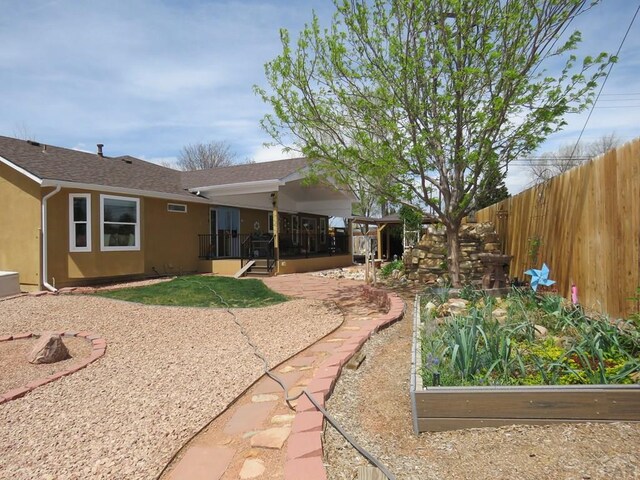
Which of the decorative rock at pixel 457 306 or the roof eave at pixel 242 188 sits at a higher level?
the roof eave at pixel 242 188

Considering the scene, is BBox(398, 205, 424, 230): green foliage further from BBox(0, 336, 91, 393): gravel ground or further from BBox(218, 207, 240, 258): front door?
BBox(0, 336, 91, 393): gravel ground

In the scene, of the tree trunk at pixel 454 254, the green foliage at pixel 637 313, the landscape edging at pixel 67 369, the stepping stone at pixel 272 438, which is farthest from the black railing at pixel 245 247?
the stepping stone at pixel 272 438

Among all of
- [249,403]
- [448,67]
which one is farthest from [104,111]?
[249,403]

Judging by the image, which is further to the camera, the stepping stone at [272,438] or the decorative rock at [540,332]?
the decorative rock at [540,332]

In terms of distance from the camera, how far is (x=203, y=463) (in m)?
2.61

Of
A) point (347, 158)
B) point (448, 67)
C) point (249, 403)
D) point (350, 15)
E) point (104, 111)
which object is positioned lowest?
point (249, 403)

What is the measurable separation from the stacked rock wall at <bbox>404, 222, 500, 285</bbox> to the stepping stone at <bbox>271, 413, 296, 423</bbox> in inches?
284

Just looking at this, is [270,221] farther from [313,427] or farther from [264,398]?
[313,427]

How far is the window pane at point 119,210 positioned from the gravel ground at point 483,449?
1033cm

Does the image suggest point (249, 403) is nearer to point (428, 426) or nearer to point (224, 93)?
point (428, 426)

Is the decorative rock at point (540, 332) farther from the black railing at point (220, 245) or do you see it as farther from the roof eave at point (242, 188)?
the black railing at point (220, 245)

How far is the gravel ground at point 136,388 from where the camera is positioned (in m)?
2.78

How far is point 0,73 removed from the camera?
1226 centimetres

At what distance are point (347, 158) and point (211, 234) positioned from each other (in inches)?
335
